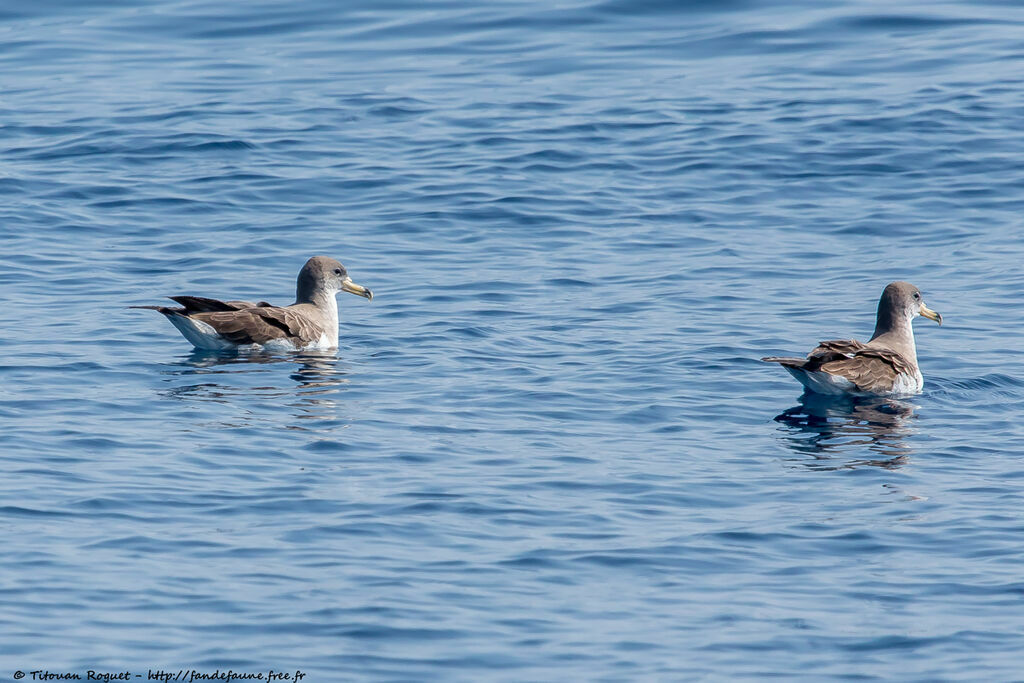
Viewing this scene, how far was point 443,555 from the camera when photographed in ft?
31.0

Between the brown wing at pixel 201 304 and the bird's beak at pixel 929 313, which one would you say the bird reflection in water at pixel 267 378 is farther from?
the bird's beak at pixel 929 313

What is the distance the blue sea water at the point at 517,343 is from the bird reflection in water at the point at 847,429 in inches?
2.5

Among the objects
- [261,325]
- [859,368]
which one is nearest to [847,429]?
[859,368]

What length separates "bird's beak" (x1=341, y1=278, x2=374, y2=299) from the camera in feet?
53.2

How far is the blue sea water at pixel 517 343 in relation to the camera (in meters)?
8.65

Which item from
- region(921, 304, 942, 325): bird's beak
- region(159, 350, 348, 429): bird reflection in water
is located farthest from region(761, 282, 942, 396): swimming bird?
region(159, 350, 348, 429): bird reflection in water

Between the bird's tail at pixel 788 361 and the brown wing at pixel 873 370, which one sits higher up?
the bird's tail at pixel 788 361

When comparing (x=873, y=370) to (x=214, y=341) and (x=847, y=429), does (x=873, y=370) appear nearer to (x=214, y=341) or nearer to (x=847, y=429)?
(x=847, y=429)

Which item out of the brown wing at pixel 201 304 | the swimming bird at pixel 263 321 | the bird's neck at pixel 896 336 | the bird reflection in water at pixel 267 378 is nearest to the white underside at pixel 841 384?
the bird's neck at pixel 896 336

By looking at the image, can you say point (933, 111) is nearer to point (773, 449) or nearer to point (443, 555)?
point (773, 449)

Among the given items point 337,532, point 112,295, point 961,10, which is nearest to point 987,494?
point 337,532

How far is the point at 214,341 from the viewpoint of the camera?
49.6ft

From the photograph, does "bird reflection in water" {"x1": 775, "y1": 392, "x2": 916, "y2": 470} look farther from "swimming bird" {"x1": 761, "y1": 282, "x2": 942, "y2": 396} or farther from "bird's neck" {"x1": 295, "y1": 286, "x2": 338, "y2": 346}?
"bird's neck" {"x1": 295, "y1": 286, "x2": 338, "y2": 346}

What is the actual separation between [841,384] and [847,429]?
0.97 metres
